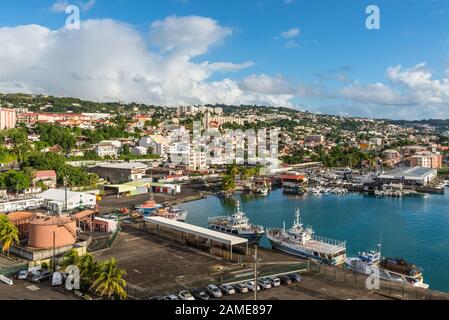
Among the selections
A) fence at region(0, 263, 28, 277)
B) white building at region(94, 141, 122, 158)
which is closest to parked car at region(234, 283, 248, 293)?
fence at region(0, 263, 28, 277)

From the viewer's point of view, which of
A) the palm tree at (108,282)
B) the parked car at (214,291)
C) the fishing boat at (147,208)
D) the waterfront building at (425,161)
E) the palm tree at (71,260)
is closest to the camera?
the palm tree at (108,282)

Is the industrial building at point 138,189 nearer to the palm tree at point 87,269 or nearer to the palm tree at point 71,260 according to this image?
the palm tree at point 71,260

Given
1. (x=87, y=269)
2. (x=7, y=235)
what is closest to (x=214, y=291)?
(x=87, y=269)

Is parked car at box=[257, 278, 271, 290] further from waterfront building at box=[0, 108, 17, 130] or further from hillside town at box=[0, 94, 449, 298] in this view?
waterfront building at box=[0, 108, 17, 130]

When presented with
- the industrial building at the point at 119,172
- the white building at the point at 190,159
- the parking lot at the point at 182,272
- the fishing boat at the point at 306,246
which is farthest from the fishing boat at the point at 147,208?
the white building at the point at 190,159
